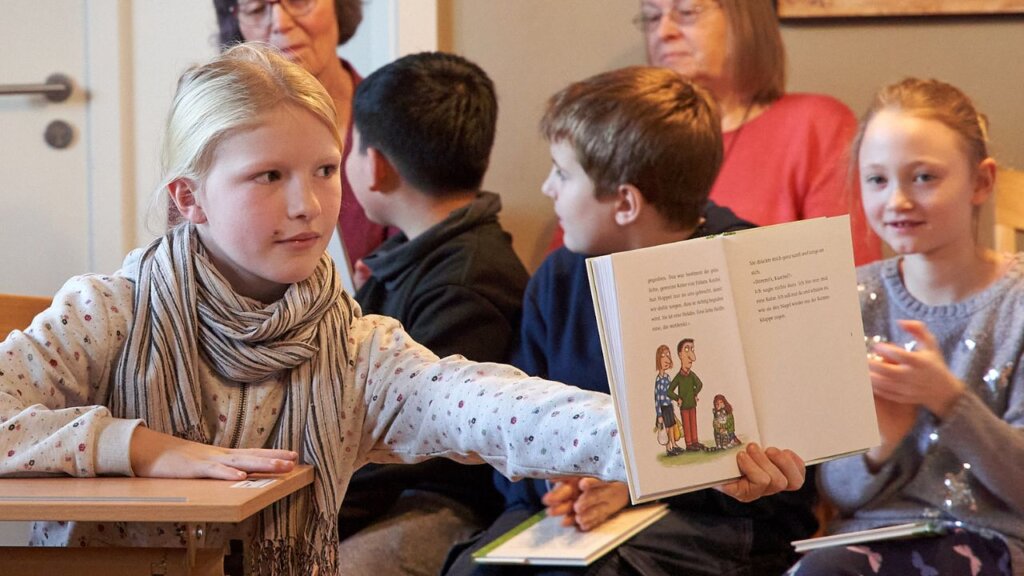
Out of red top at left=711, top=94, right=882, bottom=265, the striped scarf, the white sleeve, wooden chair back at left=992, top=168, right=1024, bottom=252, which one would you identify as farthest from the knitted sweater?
the white sleeve

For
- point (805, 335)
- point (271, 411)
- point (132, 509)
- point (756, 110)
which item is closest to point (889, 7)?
point (756, 110)

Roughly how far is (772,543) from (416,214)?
964 millimetres

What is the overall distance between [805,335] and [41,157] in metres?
2.34

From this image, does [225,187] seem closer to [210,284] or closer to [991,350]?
[210,284]

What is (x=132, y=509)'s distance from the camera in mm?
1020

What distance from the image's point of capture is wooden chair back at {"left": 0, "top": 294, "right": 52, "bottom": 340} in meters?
1.69

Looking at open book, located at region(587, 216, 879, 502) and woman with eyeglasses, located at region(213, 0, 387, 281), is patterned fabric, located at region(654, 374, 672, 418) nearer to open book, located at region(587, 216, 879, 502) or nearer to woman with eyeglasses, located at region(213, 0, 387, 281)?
open book, located at region(587, 216, 879, 502)

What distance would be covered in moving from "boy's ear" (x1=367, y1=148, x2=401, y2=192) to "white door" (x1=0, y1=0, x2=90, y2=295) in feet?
3.33

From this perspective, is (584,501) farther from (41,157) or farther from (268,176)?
(41,157)

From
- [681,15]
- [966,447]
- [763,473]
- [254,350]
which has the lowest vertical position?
[966,447]

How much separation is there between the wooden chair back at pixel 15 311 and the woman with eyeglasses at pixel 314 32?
111 cm

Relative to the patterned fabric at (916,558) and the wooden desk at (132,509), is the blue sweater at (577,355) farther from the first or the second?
the wooden desk at (132,509)

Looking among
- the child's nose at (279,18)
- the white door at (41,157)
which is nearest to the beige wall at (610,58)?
the child's nose at (279,18)

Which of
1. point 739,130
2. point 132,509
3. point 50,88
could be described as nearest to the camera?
point 132,509
